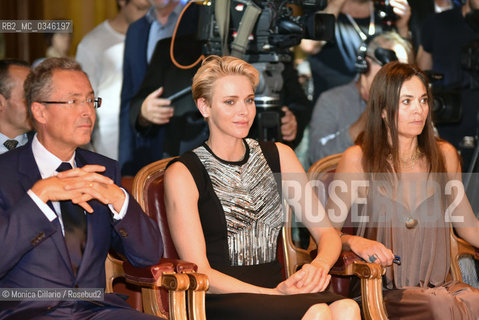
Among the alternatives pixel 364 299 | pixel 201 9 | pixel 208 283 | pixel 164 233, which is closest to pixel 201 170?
pixel 164 233

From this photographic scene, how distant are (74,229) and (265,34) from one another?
1.86 meters

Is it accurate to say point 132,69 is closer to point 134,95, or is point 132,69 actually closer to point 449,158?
point 134,95

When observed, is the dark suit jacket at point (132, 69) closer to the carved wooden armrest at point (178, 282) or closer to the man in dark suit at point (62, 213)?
the man in dark suit at point (62, 213)

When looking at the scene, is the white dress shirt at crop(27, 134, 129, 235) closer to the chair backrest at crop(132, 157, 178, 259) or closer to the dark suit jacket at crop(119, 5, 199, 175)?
the chair backrest at crop(132, 157, 178, 259)

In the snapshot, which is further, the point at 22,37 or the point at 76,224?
the point at 22,37

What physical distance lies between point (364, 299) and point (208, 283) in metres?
0.73

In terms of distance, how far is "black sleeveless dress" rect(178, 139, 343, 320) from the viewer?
2965 mm

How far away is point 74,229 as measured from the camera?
2572 millimetres

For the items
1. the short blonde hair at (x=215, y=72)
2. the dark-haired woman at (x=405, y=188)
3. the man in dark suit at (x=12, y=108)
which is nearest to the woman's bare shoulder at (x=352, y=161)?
the dark-haired woman at (x=405, y=188)

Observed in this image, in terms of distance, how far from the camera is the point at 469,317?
2.91m

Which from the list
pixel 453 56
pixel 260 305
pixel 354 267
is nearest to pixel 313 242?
pixel 354 267

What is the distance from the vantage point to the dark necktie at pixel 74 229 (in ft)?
8.39

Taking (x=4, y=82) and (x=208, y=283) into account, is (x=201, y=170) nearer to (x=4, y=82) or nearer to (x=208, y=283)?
(x=208, y=283)

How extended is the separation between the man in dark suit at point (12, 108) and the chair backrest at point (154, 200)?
26.3 inches
